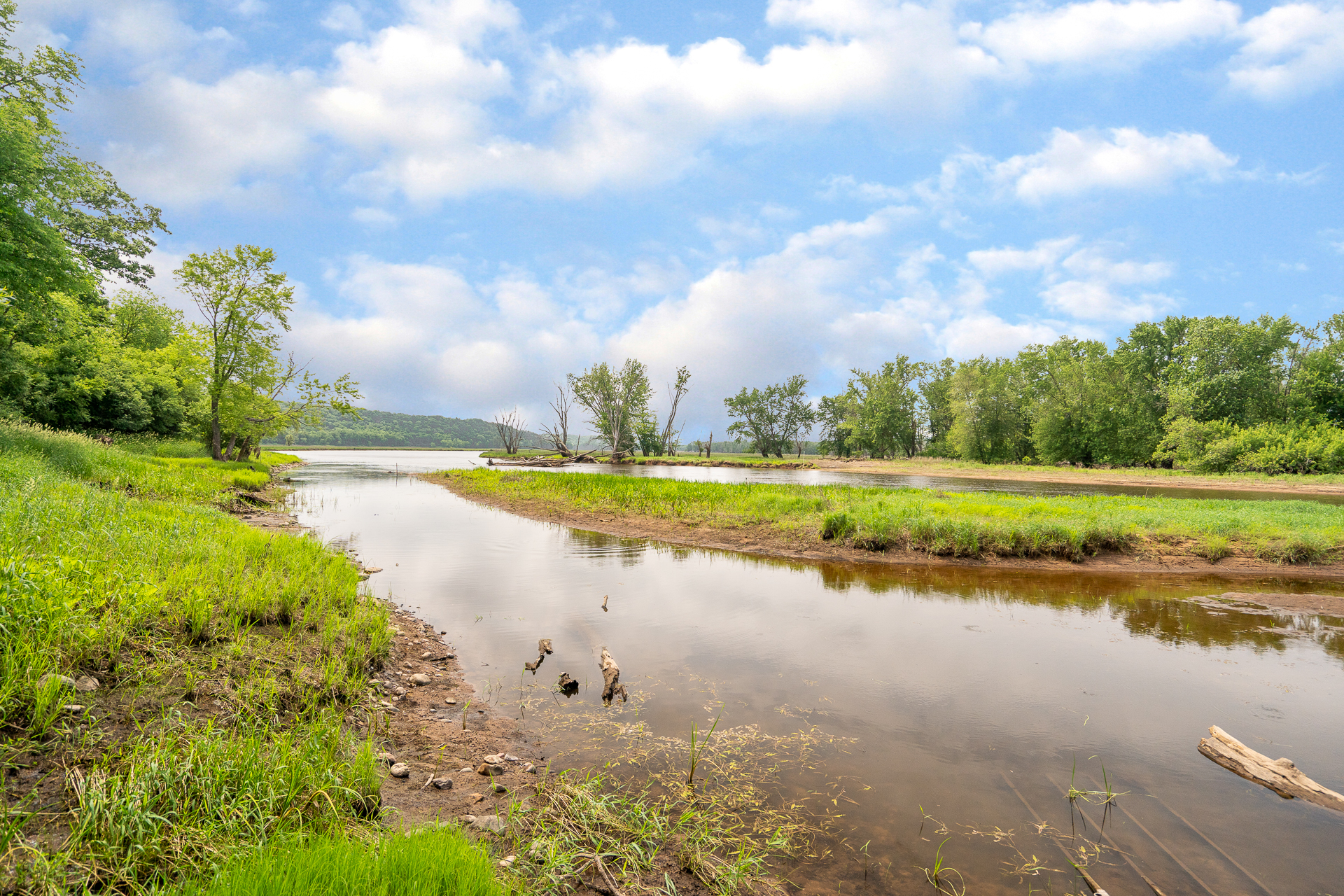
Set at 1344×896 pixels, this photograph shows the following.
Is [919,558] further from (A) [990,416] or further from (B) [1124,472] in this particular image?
(A) [990,416]

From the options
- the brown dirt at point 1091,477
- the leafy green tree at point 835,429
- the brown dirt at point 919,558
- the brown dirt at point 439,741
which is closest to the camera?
the brown dirt at point 439,741

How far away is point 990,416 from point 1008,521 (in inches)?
2507

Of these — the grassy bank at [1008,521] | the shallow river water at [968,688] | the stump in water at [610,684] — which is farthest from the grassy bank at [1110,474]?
the stump in water at [610,684]

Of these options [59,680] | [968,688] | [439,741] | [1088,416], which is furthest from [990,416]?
[59,680]

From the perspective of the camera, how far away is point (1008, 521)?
1630 cm

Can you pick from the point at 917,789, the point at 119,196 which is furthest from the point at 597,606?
the point at 119,196

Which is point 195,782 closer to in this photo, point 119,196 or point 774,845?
point 774,845

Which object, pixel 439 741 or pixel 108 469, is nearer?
pixel 439 741

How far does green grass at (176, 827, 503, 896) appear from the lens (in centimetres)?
251

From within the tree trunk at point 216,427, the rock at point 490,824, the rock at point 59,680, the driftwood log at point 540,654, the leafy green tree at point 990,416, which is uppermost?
the leafy green tree at point 990,416

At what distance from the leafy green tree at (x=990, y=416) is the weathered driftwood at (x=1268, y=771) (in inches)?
2921

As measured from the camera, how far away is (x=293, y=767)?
3652 mm

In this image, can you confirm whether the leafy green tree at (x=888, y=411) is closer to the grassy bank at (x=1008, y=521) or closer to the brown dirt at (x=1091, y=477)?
the brown dirt at (x=1091, y=477)

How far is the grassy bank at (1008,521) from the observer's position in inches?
588
